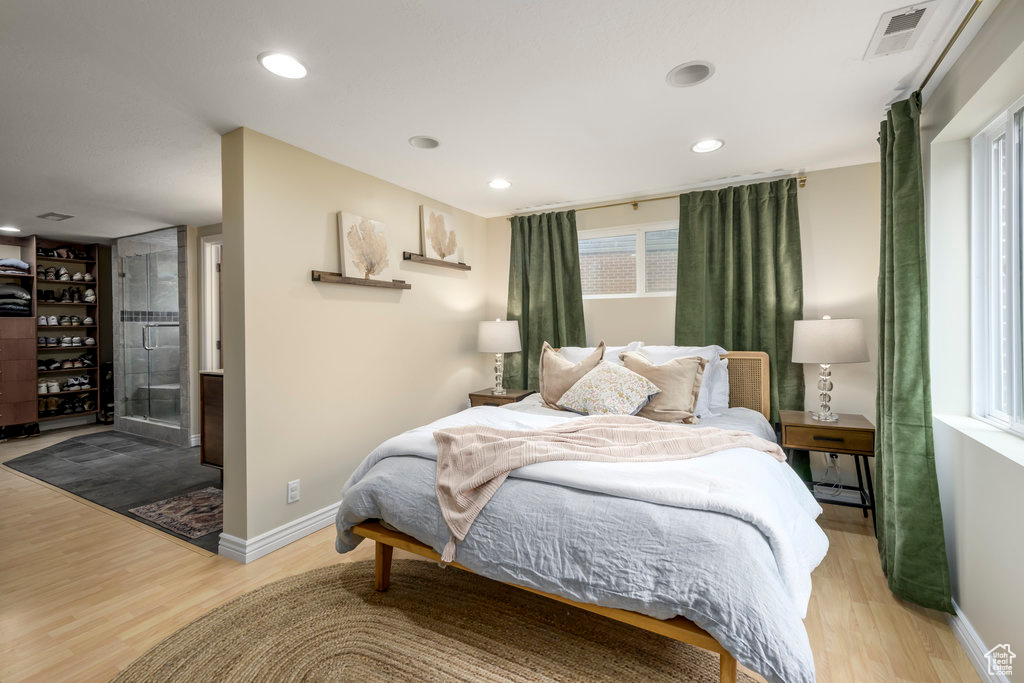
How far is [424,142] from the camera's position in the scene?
2816mm

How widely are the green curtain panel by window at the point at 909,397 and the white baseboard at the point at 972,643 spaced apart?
57 millimetres

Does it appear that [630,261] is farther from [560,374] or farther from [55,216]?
[55,216]

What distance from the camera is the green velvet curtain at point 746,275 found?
338cm

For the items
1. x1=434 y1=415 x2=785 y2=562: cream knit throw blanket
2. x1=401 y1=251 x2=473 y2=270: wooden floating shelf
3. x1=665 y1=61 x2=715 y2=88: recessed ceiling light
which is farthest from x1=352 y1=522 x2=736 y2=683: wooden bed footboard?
x1=401 y1=251 x2=473 y2=270: wooden floating shelf

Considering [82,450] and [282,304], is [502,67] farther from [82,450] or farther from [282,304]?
[82,450]

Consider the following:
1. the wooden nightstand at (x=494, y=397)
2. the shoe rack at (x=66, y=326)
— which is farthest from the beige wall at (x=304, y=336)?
the shoe rack at (x=66, y=326)

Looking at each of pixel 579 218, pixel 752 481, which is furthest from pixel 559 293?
pixel 752 481

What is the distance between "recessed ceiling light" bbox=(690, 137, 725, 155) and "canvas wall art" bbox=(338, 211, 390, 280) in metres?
2.16

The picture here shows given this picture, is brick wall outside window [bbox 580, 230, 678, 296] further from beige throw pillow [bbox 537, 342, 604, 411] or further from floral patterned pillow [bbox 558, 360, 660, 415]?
floral patterned pillow [bbox 558, 360, 660, 415]

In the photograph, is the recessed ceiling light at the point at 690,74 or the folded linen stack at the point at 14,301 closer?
the recessed ceiling light at the point at 690,74

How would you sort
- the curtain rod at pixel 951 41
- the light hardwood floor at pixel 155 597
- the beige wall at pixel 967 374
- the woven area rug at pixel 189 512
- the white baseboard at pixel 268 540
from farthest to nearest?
1. the woven area rug at pixel 189 512
2. the white baseboard at pixel 268 540
3. the light hardwood floor at pixel 155 597
4. the curtain rod at pixel 951 41
5. the beige wall at pixel 967 374

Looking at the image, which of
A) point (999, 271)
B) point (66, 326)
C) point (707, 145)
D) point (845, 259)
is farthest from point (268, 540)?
point (66, 326)

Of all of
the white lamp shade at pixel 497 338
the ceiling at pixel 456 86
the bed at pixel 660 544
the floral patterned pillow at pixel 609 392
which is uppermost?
the ceiling at pixel 456 86

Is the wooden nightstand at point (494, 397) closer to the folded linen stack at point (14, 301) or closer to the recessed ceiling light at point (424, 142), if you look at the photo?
the recessed ceiling light at point (424, 142)
